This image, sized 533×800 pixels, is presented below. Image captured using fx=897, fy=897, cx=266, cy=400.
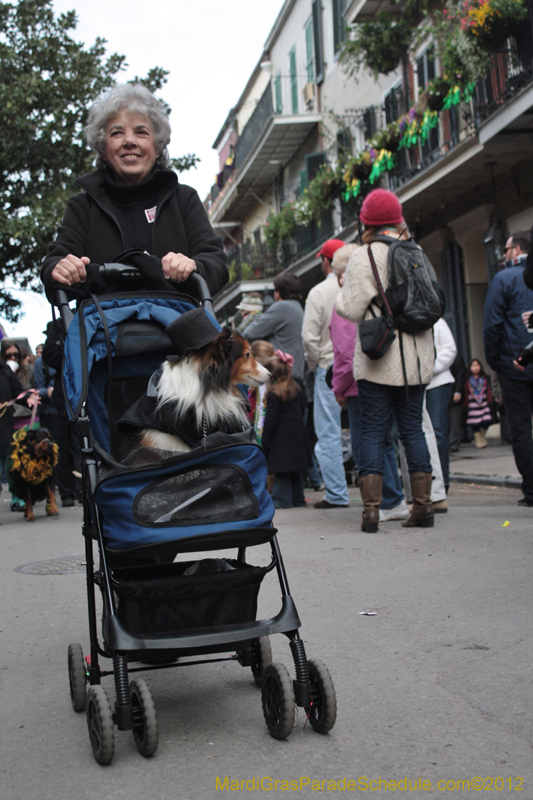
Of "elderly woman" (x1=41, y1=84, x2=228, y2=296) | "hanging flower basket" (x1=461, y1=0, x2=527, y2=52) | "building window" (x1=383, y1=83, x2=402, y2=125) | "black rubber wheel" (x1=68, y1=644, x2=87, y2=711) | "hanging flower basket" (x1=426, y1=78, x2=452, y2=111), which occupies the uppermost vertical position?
"building window" (x1=383, y1=83, x2=402, y2=125)

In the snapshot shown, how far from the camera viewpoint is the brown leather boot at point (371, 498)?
682cm

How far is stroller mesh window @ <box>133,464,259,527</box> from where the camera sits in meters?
2.80

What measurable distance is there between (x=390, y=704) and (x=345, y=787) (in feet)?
2.28

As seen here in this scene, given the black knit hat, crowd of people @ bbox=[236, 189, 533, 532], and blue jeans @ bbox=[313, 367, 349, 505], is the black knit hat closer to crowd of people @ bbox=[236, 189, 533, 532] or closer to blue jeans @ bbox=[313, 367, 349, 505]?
crowd of people @ bbox=[236, 189, 533, 532]

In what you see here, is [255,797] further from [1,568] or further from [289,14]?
[289,14]

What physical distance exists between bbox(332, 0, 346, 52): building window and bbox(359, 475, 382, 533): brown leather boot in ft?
69.3

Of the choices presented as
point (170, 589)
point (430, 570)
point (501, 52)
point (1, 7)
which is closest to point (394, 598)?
point (430, 570)

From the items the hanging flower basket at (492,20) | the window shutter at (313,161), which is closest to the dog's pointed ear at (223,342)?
the hanging flower basket at (492,20)

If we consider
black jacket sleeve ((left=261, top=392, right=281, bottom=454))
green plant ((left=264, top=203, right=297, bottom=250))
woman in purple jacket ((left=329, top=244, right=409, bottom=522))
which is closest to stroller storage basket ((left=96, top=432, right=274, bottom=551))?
woman in purple jacket ((left=329, top=244, right=409, bottom=522))

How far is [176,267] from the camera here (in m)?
3.59

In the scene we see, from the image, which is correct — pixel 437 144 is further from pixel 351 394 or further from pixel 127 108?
pixel 127 108

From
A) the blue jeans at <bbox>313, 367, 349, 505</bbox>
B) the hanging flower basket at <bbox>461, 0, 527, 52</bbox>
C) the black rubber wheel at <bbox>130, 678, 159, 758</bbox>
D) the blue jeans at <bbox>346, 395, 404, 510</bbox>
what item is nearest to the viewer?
the black rubber wheel at <bbox>130, 678, 159, 758</bbox>

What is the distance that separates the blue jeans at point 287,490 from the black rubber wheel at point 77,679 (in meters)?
6.13

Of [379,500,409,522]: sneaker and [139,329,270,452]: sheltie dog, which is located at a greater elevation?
[139,329,270,452]: sheltie dog
